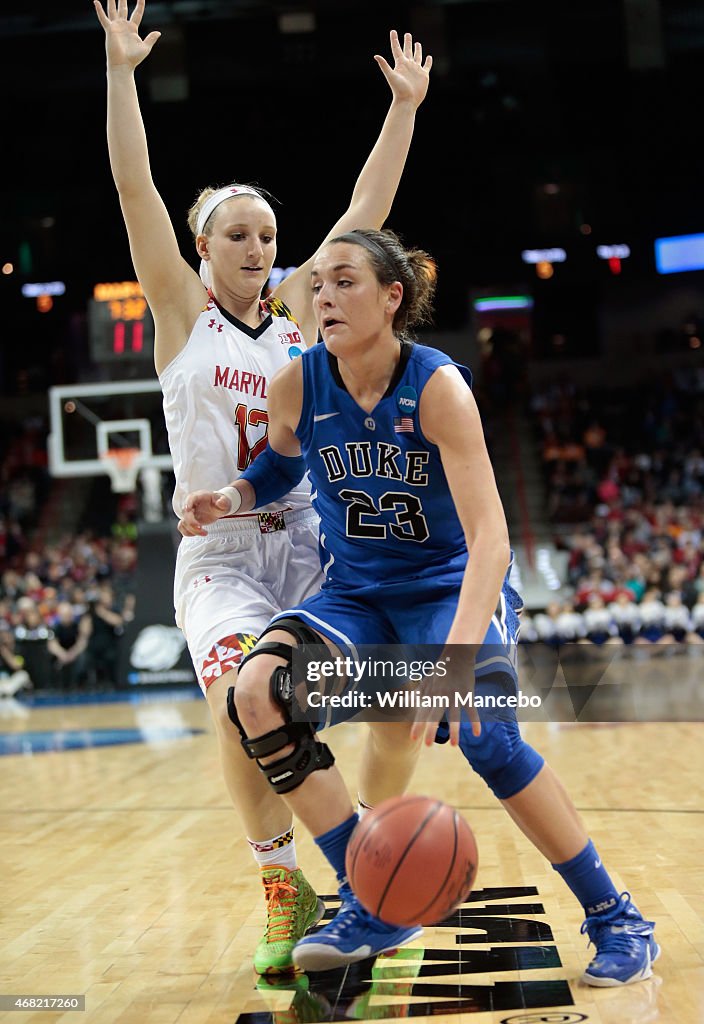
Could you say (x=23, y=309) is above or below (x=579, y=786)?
above

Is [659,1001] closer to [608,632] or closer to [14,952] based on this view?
[14,952]

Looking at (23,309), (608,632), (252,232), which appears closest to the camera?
(252,232)

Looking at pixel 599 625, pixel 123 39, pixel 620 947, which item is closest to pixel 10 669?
pixel 599 625

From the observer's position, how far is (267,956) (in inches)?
136

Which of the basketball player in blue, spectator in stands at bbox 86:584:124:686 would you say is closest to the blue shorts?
the basketball player in blue

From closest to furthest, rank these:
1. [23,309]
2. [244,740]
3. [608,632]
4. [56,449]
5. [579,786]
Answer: [244,740] < [579,786] < [608,632] < [56,449] < [23,309]

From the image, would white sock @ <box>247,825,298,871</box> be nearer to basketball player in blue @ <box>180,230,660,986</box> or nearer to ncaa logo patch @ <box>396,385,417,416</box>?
basketball player in blue @ <box>180,230,660,986</box>

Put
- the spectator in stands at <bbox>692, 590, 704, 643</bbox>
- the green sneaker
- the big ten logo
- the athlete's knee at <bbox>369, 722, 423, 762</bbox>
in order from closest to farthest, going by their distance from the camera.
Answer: the green sneaker
the athlete's knee at <bbox>369, 722, 423, 762</bbox>
the big ten logo
the spectator in stands at <bbox>692, 590, 704, 643</bbox>

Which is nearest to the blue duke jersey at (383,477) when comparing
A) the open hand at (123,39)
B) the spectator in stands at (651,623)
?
the open hand at (123,39)

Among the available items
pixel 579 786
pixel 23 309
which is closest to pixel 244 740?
pixel 579 786

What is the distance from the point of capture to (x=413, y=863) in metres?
2.88

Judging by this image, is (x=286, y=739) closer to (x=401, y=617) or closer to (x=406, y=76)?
(x=401, y=617)

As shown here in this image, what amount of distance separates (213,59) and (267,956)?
17.3 metres

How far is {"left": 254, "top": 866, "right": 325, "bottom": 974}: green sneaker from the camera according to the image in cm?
346
